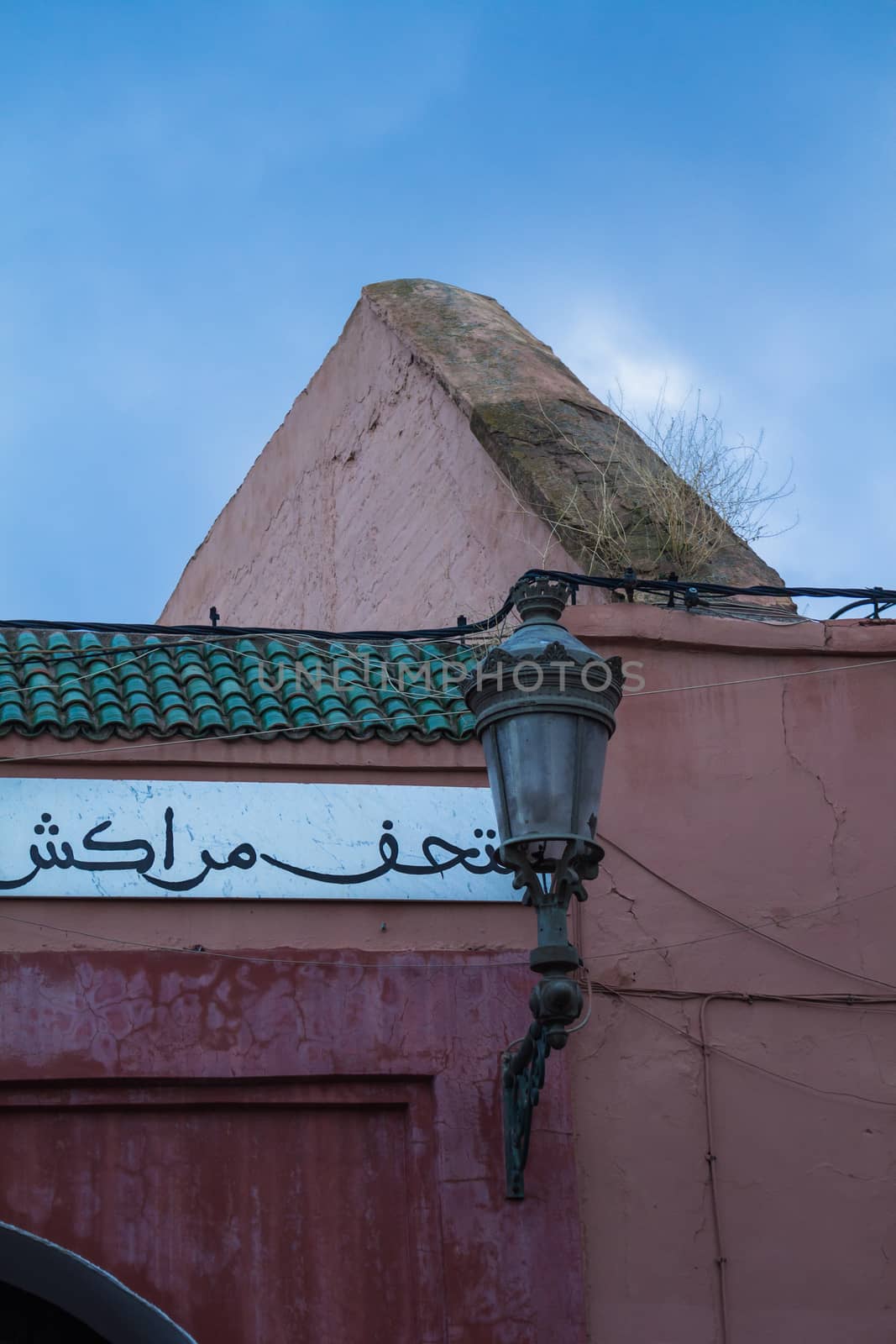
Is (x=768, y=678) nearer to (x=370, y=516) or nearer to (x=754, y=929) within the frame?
(x=754, y=929)

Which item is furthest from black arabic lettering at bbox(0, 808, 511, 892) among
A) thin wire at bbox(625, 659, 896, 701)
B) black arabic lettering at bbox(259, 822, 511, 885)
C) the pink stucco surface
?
thin wire at bbox(625, 659, 896, 701)

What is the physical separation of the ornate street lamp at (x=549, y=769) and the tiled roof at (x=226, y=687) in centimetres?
184

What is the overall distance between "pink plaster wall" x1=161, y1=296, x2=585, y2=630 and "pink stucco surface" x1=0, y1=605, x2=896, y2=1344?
1679mm

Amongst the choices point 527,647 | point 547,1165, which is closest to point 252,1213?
point 547,1165

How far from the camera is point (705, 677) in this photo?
7.01m

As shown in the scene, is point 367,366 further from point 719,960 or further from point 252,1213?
point 252,1213

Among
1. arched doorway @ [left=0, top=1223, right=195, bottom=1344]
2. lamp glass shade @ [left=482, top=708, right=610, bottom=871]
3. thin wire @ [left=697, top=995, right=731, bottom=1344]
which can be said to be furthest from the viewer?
thin wire @ [left=697, top=995, right=731, bottom=1344]

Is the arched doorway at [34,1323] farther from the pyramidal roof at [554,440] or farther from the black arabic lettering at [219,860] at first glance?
the pyramidal roof at [554,440]

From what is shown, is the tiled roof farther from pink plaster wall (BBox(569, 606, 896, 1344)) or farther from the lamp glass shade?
the lamp glass shade

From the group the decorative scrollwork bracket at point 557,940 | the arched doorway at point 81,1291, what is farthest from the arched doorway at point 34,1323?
the decorative scrollwork bracket at point 557,940

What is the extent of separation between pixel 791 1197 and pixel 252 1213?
79.6 inches

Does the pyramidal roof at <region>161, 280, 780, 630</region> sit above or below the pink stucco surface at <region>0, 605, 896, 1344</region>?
above

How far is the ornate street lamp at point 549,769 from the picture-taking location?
463cm

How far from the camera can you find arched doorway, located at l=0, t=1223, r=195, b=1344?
525cm
